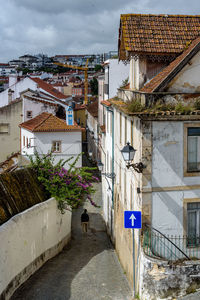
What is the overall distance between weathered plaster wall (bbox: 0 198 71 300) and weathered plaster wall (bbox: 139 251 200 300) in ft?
13.7

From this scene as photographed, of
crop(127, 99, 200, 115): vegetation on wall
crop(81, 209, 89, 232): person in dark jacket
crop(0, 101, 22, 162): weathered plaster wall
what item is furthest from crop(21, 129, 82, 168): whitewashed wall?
crop(127, 99, 200, 115): vegetation on wall

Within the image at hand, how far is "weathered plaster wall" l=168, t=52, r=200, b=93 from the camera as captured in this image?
1284cm

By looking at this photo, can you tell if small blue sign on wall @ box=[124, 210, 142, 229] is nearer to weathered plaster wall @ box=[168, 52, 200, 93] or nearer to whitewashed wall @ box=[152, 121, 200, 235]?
whitewashed wall @ box=[152, 121, 200, 235]

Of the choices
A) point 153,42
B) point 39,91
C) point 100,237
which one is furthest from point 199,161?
point 39,91

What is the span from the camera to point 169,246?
12.9 metres

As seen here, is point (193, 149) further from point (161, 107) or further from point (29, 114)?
point (29, 114)

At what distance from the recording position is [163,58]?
1470 centimetres

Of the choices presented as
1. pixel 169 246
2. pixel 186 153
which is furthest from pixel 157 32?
pixel 169 246

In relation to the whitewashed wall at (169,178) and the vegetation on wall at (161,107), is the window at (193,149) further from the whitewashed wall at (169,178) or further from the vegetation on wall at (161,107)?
the vegetation on wall at (161,107)

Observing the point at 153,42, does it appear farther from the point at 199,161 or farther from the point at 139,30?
the point at 199,161

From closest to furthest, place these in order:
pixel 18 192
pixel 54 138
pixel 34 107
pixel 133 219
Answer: pixel 133 219 → pixel 18 192 → pixel 54 138 → pixel 34 107

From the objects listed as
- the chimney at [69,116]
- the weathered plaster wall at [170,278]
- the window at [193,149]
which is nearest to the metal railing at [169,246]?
the weathered plaster wall at [170,278]

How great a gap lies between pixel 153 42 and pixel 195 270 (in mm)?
7992

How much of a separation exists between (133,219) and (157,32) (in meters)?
7.09
